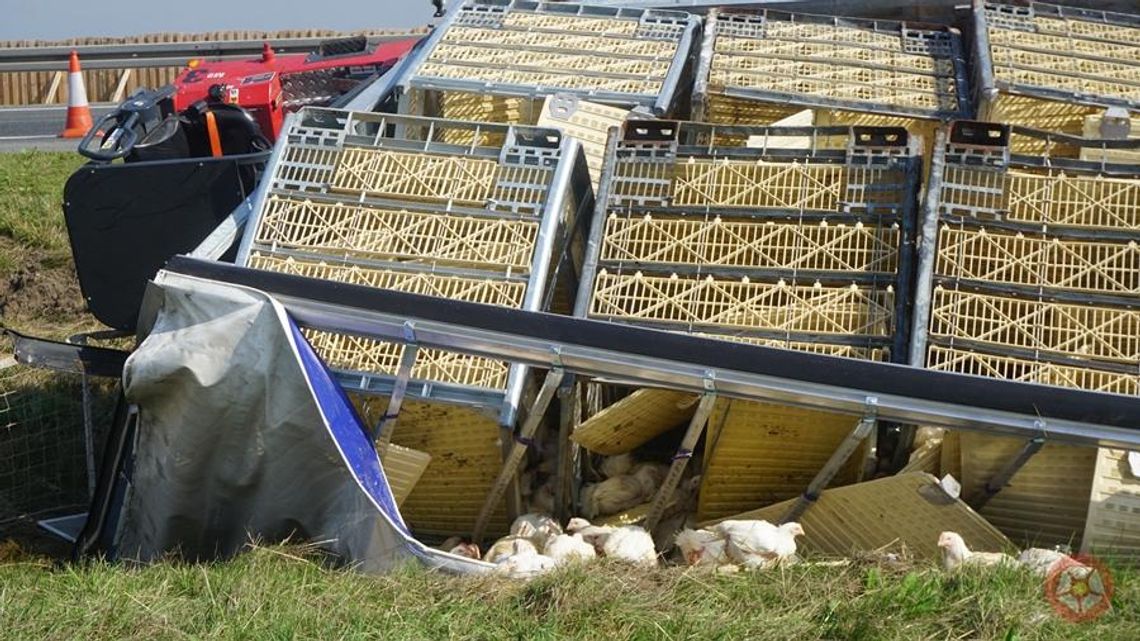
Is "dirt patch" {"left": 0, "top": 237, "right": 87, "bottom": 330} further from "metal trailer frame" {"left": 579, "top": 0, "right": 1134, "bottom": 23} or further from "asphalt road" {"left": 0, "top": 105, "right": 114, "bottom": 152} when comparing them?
"asphalt road" {"left": 0, "top": 105, "right": 114, "bottom": 152}

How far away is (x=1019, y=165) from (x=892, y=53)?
212cm

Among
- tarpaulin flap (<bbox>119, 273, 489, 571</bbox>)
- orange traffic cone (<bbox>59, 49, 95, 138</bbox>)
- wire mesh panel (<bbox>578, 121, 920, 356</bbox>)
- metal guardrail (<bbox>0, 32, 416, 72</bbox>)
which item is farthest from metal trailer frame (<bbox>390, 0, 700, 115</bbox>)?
metal guardrail (<bbox>0, 32, 416, 72</bbox>)

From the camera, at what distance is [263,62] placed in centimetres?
1189

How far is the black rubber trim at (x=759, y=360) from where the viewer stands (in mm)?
4629

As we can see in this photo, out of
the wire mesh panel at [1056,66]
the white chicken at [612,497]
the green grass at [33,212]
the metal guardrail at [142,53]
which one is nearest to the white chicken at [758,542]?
the white chicken at [612,497]

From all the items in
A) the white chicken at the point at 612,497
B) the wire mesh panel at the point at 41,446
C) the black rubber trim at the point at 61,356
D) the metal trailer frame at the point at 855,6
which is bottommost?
the wire mesh panel at the point at 41,446

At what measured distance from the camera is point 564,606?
170 inches

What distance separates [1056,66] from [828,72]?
111 cm

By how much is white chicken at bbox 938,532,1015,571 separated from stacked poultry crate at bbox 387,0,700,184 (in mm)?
2780

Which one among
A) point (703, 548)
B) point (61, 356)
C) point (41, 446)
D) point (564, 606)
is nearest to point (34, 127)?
point (41, 446)

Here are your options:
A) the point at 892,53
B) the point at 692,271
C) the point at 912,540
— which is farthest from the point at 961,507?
the point at 892,53

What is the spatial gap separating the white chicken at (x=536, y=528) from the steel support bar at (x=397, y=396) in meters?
0.54

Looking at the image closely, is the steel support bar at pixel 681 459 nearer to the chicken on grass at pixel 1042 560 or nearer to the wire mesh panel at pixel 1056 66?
the chicken on grass at pixel 1042 560

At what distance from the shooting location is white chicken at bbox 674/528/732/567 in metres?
4.76
